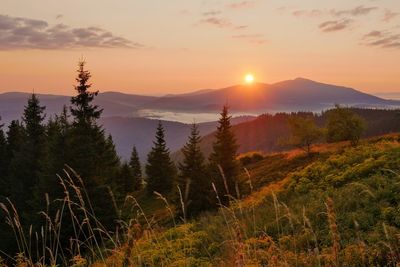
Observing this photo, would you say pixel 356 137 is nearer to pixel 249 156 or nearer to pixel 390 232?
pixel 249 156

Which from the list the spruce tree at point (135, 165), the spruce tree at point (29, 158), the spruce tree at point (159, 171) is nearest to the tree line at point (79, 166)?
the spruce tree at point (29, 158)

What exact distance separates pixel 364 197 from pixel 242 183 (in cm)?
2420

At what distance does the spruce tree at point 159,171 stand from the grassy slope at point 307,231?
38.7 meters

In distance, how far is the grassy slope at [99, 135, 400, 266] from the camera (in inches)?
196

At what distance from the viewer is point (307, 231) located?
482 cm

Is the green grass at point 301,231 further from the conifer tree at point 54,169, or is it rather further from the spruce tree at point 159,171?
the spruce tree at point 159,171

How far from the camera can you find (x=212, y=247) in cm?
1032

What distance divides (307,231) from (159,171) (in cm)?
5252

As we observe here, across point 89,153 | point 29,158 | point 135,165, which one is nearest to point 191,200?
point 89,153

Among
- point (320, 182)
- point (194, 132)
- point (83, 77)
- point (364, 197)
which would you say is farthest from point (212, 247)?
point (194, 132)

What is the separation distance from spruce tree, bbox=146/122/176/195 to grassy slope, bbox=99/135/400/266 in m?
38.7

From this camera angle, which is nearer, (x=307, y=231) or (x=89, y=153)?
(x=307, y=231)

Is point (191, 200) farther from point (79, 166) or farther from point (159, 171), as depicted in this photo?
point (159, 171)

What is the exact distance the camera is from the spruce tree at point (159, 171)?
56.4 metres
